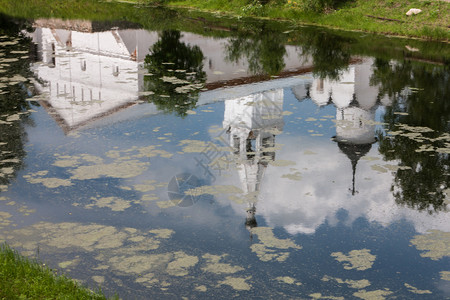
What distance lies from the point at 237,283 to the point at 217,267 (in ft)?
1.61

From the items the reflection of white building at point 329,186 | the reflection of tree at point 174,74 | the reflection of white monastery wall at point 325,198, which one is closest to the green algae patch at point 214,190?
the reflection of white building at point 329,186

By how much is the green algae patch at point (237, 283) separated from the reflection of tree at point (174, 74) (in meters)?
7.87

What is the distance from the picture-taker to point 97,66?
2130 centimetres

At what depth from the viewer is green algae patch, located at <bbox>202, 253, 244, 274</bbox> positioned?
8.35 m

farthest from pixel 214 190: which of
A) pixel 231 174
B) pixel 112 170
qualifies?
pixel 112 170

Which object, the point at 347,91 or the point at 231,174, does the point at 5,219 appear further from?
the point at 347,91

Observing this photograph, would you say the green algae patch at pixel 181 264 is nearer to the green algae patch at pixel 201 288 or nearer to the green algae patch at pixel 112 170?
the green algae patch at pixel 201 288

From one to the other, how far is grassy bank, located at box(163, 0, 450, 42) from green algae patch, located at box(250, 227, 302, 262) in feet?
62.5

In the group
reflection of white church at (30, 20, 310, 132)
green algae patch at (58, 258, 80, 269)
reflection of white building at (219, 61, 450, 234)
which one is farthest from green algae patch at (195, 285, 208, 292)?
reflection of white church at (30, 20, 310, 132)

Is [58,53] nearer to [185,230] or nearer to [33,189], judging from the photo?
[33,189]

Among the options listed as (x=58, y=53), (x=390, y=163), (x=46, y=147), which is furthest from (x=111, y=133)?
(x=58, y=53)

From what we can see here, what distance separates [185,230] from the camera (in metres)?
9.48

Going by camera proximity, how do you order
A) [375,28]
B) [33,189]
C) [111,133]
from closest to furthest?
[33,189] < [111,133] < [375,28]

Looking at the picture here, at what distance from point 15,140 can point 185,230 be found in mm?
5570
